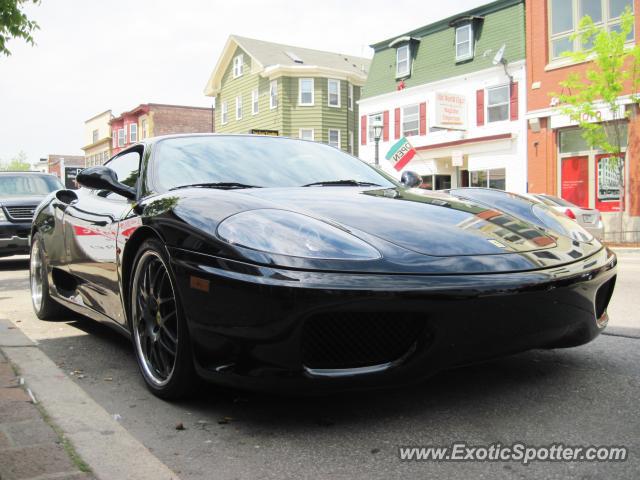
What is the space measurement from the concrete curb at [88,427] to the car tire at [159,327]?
296mm

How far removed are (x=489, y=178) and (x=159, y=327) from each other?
22.3 metres

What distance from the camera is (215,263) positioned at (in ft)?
8.36

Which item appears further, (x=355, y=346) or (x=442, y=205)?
(x=442, y=205)

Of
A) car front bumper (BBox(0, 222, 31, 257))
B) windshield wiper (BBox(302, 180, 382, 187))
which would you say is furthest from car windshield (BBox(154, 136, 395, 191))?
→ car front bumper (BBox(0, 222, 31, 257))

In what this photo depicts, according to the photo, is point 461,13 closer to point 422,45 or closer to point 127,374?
point 422,45

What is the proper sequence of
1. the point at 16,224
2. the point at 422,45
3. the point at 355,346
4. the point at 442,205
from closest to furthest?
the point at 355,346 → the point at 442,205 → the point at 16,224 → the point at 422,45

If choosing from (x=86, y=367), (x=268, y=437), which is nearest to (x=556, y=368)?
(x=268, y=437)

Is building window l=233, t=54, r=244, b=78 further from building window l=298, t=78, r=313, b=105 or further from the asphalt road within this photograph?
the asphalt road

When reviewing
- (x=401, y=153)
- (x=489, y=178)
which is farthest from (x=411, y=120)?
(x=401, y=153)

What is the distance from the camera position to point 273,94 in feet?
115

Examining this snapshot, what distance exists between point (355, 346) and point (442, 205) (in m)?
1.06

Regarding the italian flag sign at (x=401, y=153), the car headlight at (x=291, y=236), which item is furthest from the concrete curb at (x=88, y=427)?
the italian flag sign at (x=401, y=153)

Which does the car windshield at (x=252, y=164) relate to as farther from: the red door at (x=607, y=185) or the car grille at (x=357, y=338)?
the red door at (x=607, y=185)

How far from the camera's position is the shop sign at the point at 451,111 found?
2423 cm
